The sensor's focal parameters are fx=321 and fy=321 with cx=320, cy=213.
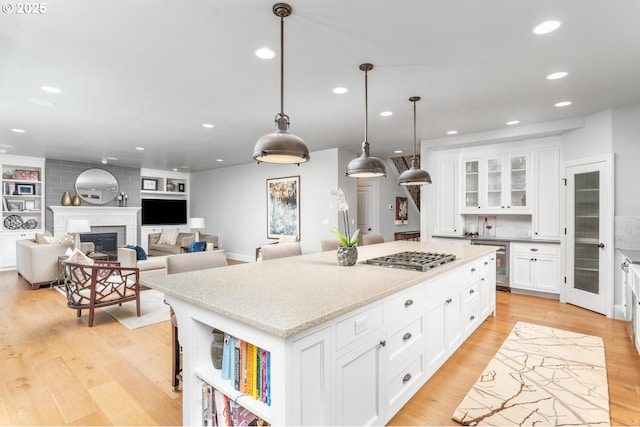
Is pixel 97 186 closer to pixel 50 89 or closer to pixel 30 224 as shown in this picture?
pixel 30 224

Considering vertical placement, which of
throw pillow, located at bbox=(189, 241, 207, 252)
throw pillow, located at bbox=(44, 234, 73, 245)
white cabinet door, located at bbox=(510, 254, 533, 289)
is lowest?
white cabinet door, located at bbox=(510, 254, 533, 289)

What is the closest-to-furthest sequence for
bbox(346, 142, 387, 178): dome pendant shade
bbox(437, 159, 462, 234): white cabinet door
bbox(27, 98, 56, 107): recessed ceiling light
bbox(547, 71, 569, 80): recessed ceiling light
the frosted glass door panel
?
bbox(346, 142, 387, 178): dome pendant shade < bbox(547, 71, 569, 80): recessed ceiling light < bbox(27, 98, 56, 107): recessed ceiling light < the frosted glass door panel < bbox(437, 159, 462, 234): white cabinet door

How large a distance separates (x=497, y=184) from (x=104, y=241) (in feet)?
30.4

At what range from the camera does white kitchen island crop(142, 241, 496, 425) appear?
1.31m

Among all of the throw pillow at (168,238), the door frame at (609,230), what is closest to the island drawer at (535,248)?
the door frame at (609,230)

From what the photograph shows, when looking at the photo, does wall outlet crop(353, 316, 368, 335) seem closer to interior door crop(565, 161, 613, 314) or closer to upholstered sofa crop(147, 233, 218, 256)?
interior door crop(565, 161, 613, 314)

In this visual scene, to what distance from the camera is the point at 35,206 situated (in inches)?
302

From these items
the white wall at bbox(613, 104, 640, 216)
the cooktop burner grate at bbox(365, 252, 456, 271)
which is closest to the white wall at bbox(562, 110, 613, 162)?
the white wall at bbox(613, 104, 640, 216)

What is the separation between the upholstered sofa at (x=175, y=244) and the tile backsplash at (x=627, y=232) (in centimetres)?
738

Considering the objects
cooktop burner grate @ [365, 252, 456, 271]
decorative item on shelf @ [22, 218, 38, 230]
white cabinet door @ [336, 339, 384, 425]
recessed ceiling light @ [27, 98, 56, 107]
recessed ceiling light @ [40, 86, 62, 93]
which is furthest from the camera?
decorative item on shelf @ [22, 218, 38, 230]

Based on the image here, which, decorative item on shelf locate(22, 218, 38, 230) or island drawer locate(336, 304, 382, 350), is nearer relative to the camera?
island drawer locate(336, 304, 382, 350)

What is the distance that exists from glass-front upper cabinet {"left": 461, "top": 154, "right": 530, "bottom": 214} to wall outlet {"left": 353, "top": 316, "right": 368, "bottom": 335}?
183 inches

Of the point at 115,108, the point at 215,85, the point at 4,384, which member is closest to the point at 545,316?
the point at 215,85

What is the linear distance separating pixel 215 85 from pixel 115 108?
161 centimetres
